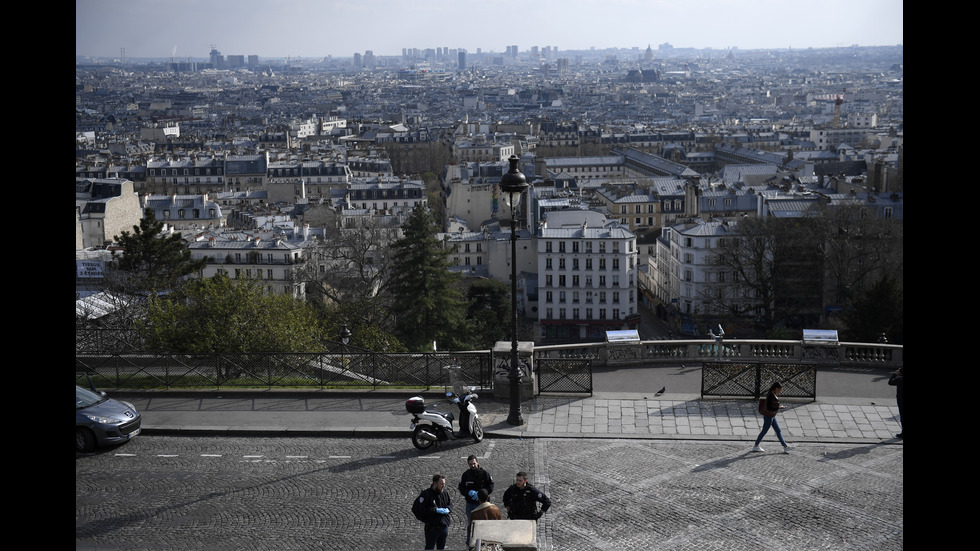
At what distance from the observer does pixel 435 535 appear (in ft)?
37.4

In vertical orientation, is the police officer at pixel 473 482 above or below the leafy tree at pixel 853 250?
above

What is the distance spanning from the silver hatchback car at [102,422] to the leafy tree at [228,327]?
12.3 ft

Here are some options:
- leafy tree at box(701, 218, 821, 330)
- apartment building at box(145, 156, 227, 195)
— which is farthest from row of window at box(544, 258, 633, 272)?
apartment building at box(145, 156, 227, 195)

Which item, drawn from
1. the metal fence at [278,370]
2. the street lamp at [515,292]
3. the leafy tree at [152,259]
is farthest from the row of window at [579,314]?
the street lamp at [515,292]

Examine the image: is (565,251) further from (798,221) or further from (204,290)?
(204,290)

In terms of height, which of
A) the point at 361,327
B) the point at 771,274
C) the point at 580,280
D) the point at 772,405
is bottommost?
the point at 580,280

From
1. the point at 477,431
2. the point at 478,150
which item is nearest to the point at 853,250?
the point at 477,431

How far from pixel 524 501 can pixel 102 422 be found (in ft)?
22.5

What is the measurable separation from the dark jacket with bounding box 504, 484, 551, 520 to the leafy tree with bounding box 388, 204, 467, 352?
3232cm

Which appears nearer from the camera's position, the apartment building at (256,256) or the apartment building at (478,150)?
the apartment building at (256,256)

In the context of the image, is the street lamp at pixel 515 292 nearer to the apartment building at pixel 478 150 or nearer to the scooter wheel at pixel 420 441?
the scooter wheel at pixel 420 441

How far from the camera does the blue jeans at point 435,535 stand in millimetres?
11359

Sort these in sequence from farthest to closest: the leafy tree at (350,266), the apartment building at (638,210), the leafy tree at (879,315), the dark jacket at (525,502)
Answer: the apartment building at (638,210)
the leafy tree at (350,266)
the leafy tree at (879,315)
the dark jacket at (525,502)

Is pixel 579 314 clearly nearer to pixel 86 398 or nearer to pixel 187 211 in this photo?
pixel 187 211
